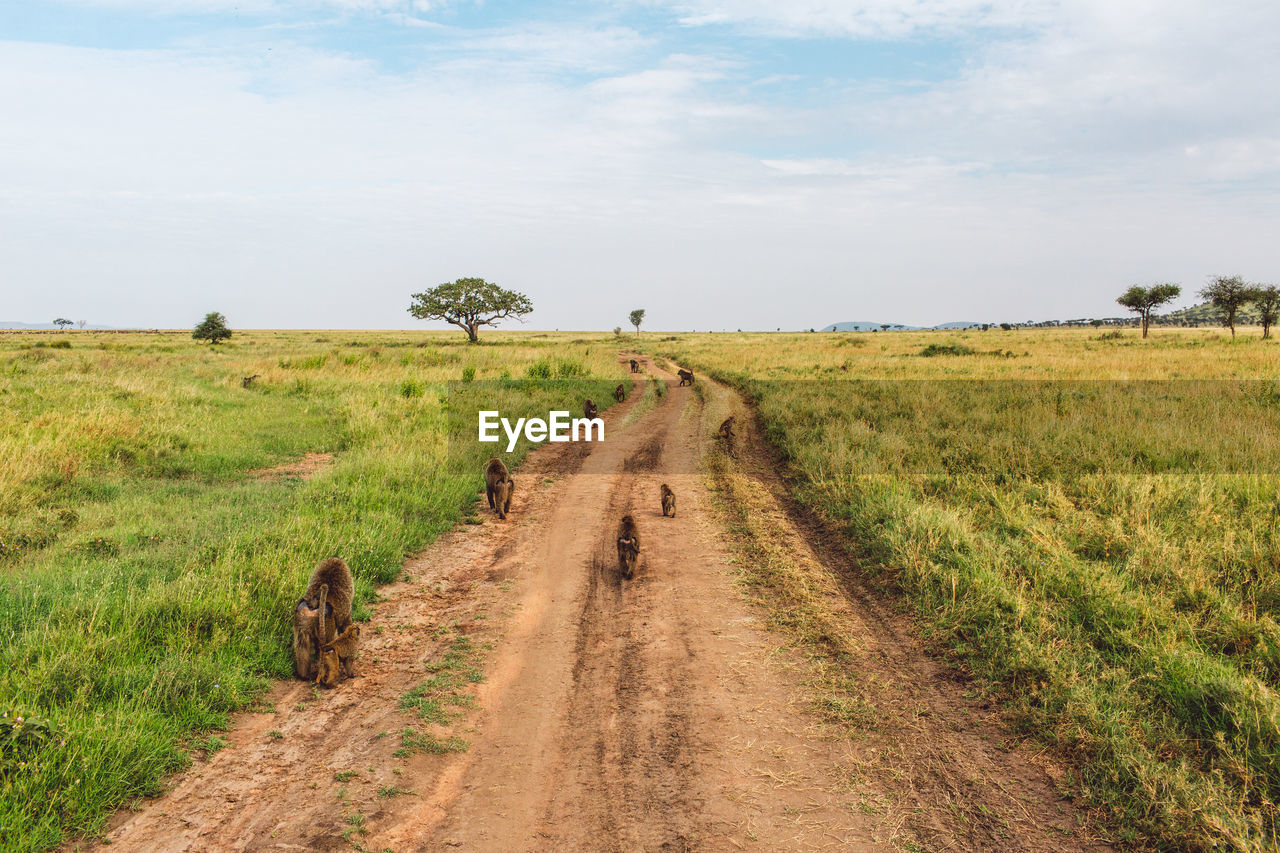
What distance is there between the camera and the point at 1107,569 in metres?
6.43

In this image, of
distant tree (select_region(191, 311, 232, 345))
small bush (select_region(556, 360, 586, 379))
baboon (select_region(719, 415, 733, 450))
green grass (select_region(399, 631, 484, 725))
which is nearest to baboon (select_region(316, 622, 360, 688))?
green grass (select_region(399, 631, 484, 725))

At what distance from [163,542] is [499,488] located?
4.08m

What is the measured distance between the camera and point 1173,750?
4230 mm

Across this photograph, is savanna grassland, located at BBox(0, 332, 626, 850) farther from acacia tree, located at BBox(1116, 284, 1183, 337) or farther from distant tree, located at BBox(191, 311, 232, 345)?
acacia tree, located at BBox(1116, 284, 1183, 337)

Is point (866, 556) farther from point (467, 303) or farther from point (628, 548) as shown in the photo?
point (467, 303)

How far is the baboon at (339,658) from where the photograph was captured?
5293 mm

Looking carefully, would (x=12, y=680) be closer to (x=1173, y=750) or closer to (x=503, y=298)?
(x=1173, y=750)

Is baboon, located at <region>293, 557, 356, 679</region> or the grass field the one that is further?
baboon, located at <region>293, 557, 356, 679</region>

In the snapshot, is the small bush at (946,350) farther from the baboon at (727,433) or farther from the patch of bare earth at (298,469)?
the patch of bare earth at (298,469)

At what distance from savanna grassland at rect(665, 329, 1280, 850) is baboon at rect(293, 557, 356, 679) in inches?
200

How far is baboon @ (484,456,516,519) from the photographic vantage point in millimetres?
9938

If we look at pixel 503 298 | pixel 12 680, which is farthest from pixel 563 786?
pixel 503 298

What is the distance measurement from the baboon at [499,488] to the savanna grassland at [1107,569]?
457 cm

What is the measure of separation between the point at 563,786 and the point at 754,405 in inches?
692
